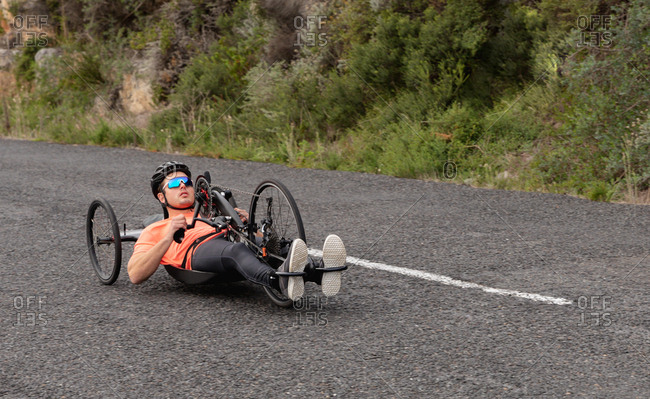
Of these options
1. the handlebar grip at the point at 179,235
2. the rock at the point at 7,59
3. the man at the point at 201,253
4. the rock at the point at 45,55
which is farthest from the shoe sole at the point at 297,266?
the rock at the point at 7,59

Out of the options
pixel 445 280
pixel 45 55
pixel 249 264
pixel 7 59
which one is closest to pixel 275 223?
pixel 249 264

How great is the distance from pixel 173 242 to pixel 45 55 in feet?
63.7

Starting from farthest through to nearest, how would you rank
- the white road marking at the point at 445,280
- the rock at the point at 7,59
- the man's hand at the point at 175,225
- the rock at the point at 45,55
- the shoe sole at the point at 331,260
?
the rock at the point at 7,59 → the rock at the point at 45,55 → the man's hand at the point at 175,225 → the white road marking at the point at 445,280 → the shoe sole at the point at 331,260

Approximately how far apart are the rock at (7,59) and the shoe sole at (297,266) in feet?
74.9

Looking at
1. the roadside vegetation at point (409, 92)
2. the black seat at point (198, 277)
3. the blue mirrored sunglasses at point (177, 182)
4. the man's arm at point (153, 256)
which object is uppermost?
the roadside vegetation at point (409, 92)

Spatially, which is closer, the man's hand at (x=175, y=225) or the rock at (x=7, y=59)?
the man's hand at (x=175, y=225)

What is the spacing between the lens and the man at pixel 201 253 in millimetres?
5016

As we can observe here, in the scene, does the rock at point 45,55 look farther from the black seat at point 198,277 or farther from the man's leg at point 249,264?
the man's leg at point 249,264

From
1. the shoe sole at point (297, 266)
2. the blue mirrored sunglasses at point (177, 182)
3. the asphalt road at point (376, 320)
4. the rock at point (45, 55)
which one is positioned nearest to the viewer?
the asphalt road at point (376, 320)

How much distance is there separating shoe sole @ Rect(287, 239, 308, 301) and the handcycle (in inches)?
3.6

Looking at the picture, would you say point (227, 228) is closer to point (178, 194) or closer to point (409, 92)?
point (178, 194)

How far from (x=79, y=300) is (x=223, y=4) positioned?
14.9m

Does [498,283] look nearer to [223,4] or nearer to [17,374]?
[17,374]

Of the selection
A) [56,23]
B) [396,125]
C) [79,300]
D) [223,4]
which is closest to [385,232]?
[79,300]
